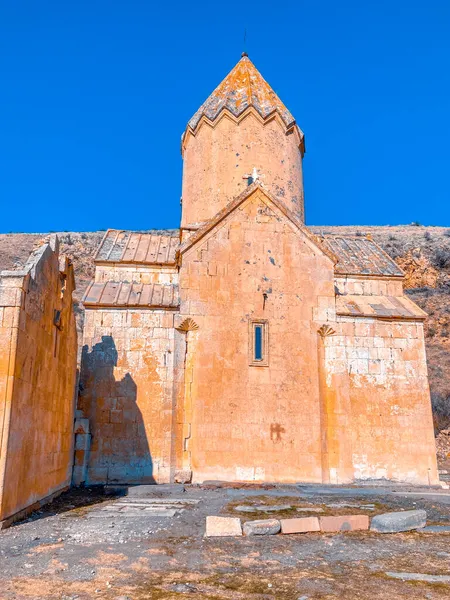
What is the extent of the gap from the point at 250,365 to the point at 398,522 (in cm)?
575

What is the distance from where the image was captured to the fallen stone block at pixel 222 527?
580cm

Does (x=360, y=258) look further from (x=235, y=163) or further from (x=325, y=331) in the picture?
(x=235, y=163)

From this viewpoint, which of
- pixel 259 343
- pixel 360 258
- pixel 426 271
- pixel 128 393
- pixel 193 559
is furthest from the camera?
pixel 426 271

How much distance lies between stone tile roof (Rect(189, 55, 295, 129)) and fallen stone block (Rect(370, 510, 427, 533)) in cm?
1103

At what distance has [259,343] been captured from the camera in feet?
38.9

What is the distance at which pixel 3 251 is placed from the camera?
38906 mm

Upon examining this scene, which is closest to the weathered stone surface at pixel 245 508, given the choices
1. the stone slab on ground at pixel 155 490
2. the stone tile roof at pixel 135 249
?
the stone slab on ground at pixel 155 490

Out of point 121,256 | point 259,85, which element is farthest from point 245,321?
point 259,85

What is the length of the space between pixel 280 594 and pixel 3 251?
3921 centimetres

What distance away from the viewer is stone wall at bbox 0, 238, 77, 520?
20.4 feet

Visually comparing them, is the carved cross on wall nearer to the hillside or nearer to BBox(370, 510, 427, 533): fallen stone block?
BBox(370, 510, 427, 533): fallen stone block

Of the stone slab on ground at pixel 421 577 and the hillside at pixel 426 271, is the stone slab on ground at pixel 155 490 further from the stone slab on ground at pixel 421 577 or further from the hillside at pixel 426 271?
the hillside at pixel 426 271

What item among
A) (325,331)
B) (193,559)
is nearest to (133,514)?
(193,559)

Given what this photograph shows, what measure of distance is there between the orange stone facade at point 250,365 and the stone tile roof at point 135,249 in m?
0.06
